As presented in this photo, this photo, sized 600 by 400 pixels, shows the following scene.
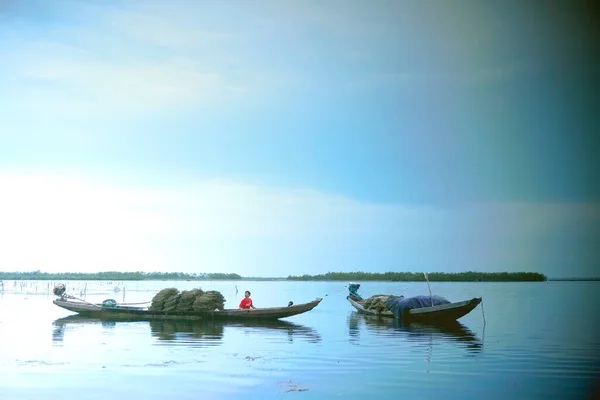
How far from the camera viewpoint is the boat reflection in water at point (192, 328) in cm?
2027

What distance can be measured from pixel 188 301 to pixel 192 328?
2.14 meters

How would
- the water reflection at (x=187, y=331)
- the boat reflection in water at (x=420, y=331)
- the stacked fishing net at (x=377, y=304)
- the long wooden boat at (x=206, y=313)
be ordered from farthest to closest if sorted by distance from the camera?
1. the stacked fishing net at (x=377, y=304)
2. the long wooden boat at (x=206, y=313)
3. the water reflection at (x=187, y=331)
4. the boat reflection in water at (x=420, y=331)

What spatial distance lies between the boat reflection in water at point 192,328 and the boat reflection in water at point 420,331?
214 centimetres

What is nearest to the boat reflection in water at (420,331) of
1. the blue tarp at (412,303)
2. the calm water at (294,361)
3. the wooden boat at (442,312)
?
the calm water at (294,361)

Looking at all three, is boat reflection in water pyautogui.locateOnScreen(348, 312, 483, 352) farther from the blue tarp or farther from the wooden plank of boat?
the blue tarp

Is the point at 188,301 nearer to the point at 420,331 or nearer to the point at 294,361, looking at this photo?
the point at 420,331

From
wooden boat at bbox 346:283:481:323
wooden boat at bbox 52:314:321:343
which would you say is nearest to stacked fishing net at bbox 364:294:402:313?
wooden boat at bbox 346:283:481:323

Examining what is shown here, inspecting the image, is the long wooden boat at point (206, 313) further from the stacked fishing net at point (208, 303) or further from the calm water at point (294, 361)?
the calm water at point (294, 361)

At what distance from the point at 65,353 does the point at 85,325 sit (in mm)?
8937

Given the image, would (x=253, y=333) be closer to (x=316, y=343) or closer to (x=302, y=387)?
(x=316, y=343)

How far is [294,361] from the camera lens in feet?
51.1

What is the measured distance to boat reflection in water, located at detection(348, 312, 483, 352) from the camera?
20.0m

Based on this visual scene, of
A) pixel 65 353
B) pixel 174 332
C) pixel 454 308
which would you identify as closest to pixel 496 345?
pixel 454 308

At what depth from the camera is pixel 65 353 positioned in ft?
55.6
